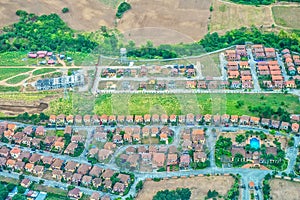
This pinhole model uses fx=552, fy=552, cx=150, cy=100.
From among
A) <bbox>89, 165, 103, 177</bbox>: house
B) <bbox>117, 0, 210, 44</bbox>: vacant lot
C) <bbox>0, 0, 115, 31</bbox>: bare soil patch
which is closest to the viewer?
<bbox>89, 165, 103, 177</bbox>: house

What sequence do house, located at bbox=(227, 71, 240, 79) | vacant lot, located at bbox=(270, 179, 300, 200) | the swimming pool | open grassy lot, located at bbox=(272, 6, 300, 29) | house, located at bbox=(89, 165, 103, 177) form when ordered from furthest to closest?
open grassy lot, located at bbox=(272, 6, 300, 29) → house, located at bbox=(227, 71, 240, 79) → the swimming pool → house, located at bbox=(89, 165, 103, 177) → vacant lot, located at bbox=(270, 179, 300, 200)

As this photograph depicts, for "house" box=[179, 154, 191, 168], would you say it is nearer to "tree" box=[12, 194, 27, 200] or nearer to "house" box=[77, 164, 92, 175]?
"house" box=[77, 164, 92, 175]

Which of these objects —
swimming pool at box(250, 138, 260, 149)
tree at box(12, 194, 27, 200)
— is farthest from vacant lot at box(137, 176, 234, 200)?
tree at box(12, 194, 27, 200)

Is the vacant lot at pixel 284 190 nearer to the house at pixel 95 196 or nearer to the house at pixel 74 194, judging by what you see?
the house at pixel 95 196

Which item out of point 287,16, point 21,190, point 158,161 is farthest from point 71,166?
point 287,16

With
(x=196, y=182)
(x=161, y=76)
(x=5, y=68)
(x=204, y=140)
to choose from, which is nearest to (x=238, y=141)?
(x=204, y=140)

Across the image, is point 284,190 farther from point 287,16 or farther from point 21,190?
point 287,16

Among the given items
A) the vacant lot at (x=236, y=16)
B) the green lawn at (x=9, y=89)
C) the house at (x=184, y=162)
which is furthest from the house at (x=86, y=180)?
the vacant lot at (x=236, y=16)
